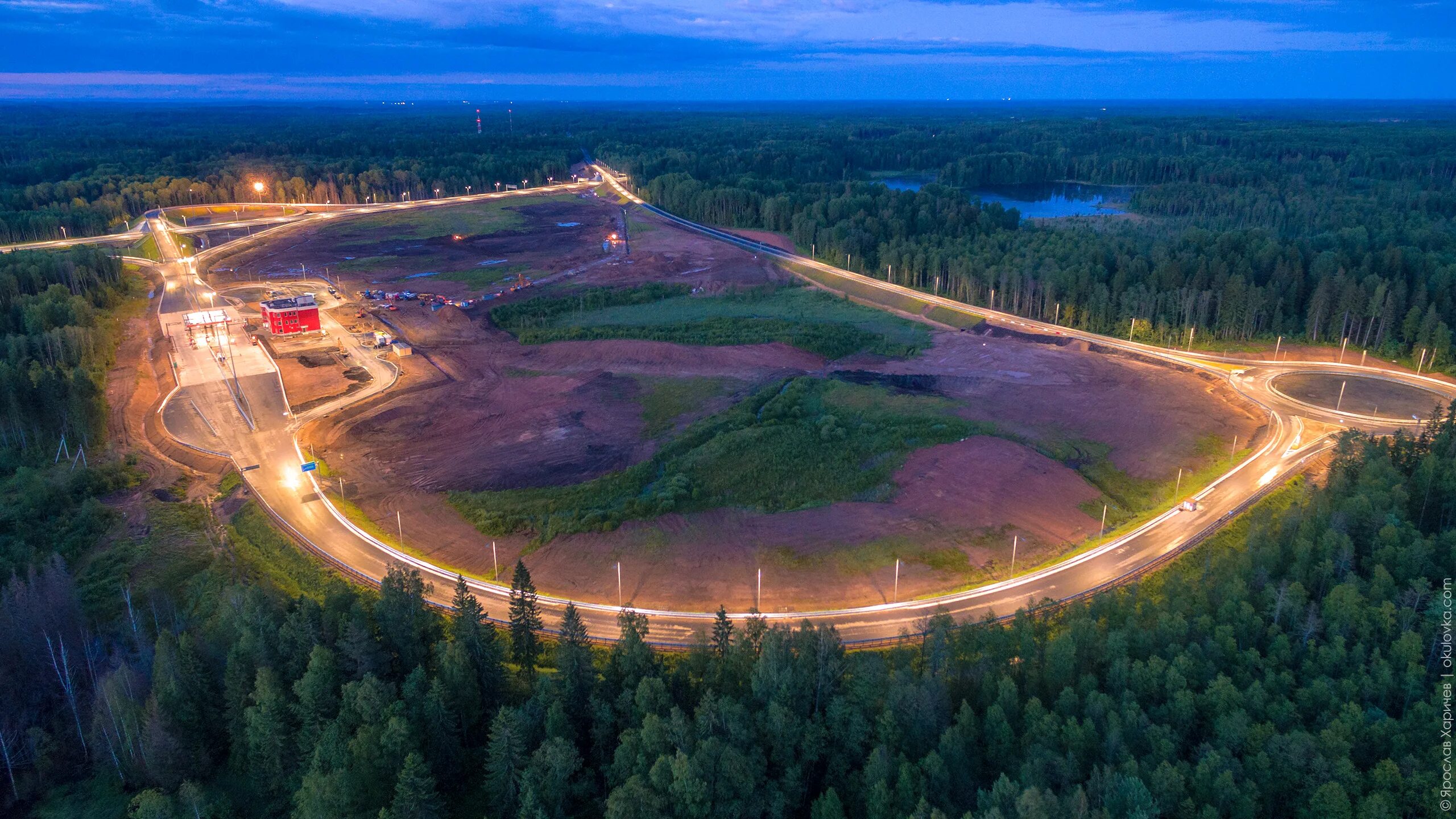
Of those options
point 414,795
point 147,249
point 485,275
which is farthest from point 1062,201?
point 414,795

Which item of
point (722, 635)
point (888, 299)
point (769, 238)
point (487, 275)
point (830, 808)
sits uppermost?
point (769, 238)

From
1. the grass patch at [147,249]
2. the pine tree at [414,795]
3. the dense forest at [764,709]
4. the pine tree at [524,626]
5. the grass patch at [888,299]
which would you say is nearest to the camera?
the dense forest at [764,709]

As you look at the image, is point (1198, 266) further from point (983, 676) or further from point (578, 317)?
point (983, 676)

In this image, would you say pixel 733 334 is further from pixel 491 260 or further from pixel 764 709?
pixel 764 709

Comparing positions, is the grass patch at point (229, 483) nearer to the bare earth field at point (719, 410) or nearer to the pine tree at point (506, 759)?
the bare earth field at point (719, 410)

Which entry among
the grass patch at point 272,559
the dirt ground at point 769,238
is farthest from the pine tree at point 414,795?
the dirt ground at point 769,238
